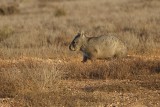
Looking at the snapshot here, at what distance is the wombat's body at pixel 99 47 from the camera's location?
14461mm

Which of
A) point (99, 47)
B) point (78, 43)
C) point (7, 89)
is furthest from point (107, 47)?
point (7, 89)

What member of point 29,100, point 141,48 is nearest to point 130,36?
point 141,48

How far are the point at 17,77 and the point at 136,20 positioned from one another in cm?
1674

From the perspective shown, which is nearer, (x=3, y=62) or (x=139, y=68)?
(x=139, y=68)

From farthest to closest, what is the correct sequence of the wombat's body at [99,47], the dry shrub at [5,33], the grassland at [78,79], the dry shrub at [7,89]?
the dry shrub at [5,33] → the wombat's body at [99,47] → the dry shrub at [7,89] → the grassland at [78,79]

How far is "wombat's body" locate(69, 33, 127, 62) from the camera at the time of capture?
14461 mm

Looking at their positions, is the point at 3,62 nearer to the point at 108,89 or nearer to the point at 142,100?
the point at 108,89

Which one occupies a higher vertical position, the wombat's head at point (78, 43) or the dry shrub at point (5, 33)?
the wombat's head at point (78, 43)

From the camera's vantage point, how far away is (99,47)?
1446 centimetres

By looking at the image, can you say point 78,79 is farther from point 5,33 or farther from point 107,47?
point 5,33

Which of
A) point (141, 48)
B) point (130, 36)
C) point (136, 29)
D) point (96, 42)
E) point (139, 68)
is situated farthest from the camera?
point (136, 29)

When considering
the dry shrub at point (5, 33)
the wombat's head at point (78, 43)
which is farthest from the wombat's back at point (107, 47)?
the dry shrub at point (5, 33)

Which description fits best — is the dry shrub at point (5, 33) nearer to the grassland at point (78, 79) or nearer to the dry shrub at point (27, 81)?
the grassland at point (78, 79)

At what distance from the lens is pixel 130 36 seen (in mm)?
18906
